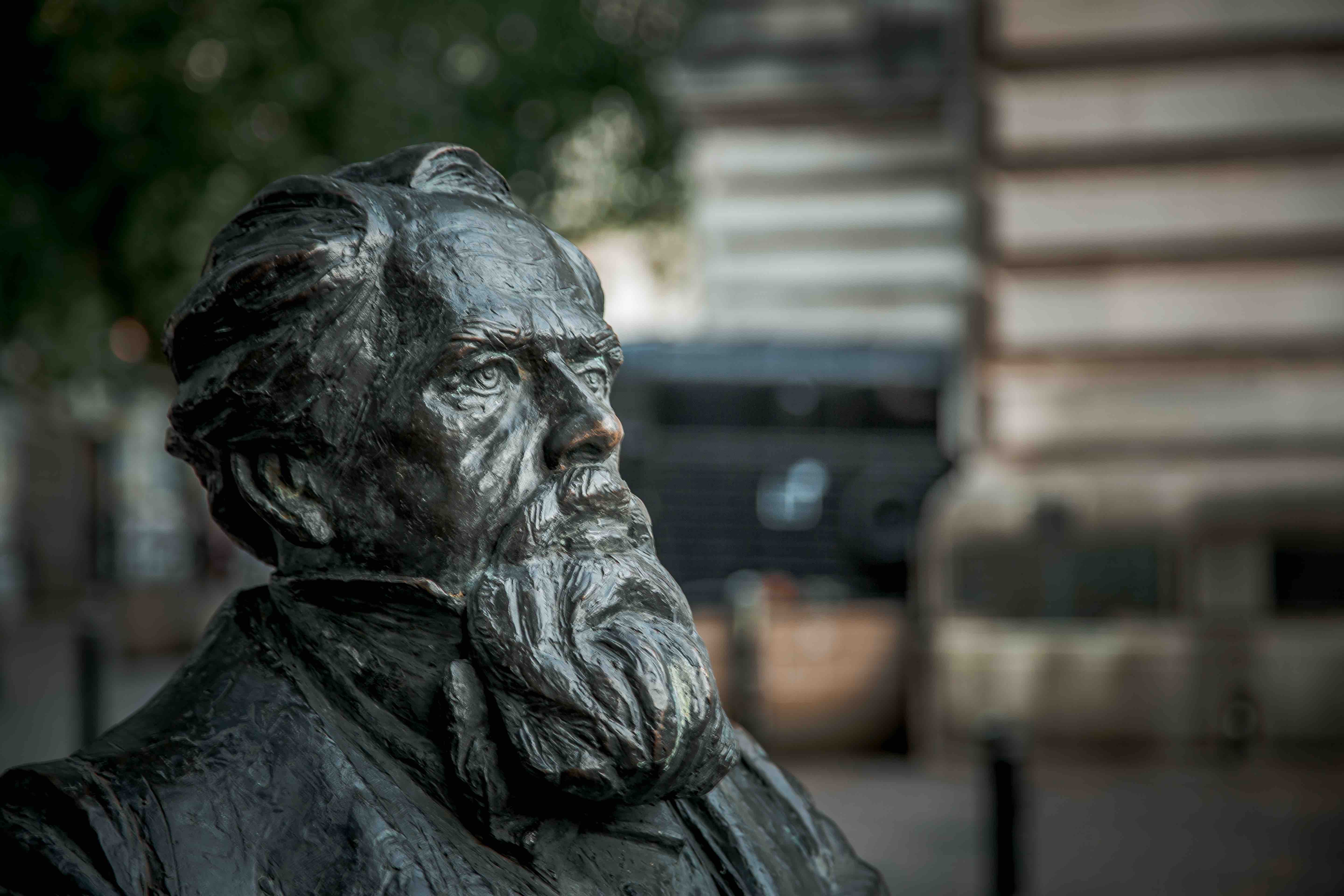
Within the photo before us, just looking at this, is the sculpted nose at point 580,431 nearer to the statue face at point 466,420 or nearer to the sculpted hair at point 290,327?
the statue face at point 466,420

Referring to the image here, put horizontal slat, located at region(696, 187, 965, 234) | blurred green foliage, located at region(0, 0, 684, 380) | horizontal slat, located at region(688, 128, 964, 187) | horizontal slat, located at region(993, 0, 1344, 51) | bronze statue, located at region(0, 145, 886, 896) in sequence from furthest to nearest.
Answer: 1. horizontal slat, located at region(696, 187, 965, 234)
2. horizontal slat, located at region(688, 128, 964, 187)
3. blurred green foliage, located at region(0, 0, 684, 380)
4. horizontal slat, located at region(993, 0, 1344, 51)
5. bronze statue, located at region(0, 145, 886, 896)

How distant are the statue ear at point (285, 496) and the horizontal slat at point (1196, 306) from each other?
6531 millimetres

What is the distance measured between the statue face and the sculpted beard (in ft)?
0.12

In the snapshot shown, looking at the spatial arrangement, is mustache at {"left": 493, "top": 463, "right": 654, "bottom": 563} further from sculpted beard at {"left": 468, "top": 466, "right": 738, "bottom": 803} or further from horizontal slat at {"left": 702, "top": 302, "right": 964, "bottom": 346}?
horizontal slat at {"left": 702, "top": 302, "right": 964, "bottom": 346}

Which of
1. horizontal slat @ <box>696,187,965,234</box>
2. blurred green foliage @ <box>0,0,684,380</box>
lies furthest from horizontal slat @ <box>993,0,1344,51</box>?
horizontal slat @ <box>696,187,965,234</box>

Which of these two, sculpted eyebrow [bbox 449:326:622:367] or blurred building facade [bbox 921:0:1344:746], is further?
blurred building facade [bbox 921:0:1344:746]

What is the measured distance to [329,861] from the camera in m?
1.29

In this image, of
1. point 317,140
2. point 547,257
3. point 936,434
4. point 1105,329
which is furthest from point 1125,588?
point 317,140

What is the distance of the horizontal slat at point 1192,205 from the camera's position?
24.1 ft

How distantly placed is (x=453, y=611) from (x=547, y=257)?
40 cm

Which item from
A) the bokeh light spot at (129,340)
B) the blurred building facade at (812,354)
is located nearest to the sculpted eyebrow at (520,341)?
the blurred building facade at (812,354)

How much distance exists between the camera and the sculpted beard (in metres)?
1.34

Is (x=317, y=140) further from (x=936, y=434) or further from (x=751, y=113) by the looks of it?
(x=936, y=434)

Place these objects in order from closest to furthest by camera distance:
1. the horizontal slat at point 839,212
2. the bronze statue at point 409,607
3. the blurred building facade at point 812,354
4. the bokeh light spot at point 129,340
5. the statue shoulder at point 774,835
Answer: the bronze statue at point 409,607 < the statue shoulder at point 774,835 < the blurred building facade at point 812,354 < the bokeh light spot at point 129,340 < the horizontal slat at point 839,212
